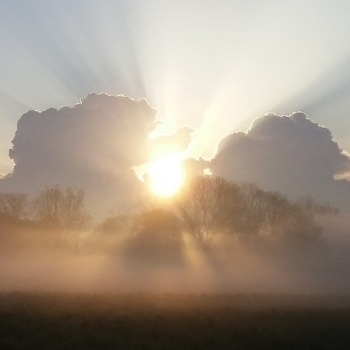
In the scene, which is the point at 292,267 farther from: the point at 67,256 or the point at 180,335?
the point at 180,335

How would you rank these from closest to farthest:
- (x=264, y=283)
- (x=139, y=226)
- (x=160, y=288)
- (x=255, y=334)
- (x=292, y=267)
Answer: (x=255, y=334) → (x=160, y=288) → (x=264, y=283) → (x=292, y=267) → (x=139, y=226)

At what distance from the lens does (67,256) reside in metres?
89.8

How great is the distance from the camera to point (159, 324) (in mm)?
31328

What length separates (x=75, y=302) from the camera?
39.3 m

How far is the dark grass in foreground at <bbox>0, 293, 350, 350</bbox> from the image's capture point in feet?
86.8

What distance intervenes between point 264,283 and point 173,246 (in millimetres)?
17696

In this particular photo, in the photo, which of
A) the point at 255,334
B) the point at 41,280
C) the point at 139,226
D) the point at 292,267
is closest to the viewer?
the point at 255,334

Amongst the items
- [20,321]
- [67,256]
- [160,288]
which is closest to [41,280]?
[160,288]

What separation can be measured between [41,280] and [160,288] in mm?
14631

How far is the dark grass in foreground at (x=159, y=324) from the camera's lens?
26469mm

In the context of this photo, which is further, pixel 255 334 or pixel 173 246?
pixel 173 246

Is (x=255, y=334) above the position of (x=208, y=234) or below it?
below

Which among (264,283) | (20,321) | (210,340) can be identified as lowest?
(210,340)

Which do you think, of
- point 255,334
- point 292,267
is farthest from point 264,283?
point 255,334
